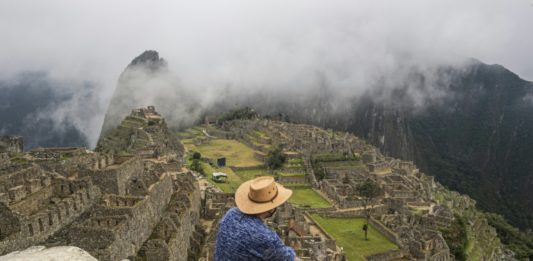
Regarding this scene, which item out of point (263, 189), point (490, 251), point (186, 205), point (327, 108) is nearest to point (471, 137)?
point (327, 108)

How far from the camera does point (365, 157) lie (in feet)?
196

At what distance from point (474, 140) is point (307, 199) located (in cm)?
15465

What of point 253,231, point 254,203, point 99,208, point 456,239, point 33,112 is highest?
point 254,203

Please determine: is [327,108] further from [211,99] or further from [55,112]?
[55,112]

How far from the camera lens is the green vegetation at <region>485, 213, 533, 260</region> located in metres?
53.4

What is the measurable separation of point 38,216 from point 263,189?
1267cm

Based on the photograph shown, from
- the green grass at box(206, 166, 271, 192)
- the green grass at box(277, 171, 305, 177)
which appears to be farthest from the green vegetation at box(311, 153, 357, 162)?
the green grass at box(206, 166, 271, 192)

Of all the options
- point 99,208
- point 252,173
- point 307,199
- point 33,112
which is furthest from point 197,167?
point 99,208

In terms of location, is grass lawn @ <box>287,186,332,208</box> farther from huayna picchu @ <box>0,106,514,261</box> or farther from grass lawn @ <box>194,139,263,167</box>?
grass lawn @ <box>194,139,263,167</box>

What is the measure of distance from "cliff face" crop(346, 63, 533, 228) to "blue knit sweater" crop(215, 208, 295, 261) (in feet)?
414

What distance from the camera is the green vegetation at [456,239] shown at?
35.8 meters

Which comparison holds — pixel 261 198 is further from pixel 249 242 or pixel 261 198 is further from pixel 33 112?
pixel 33 112

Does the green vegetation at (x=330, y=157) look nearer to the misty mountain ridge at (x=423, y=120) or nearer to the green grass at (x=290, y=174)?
the green grass at (x=290, y=174)

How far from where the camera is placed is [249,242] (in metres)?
5.52
